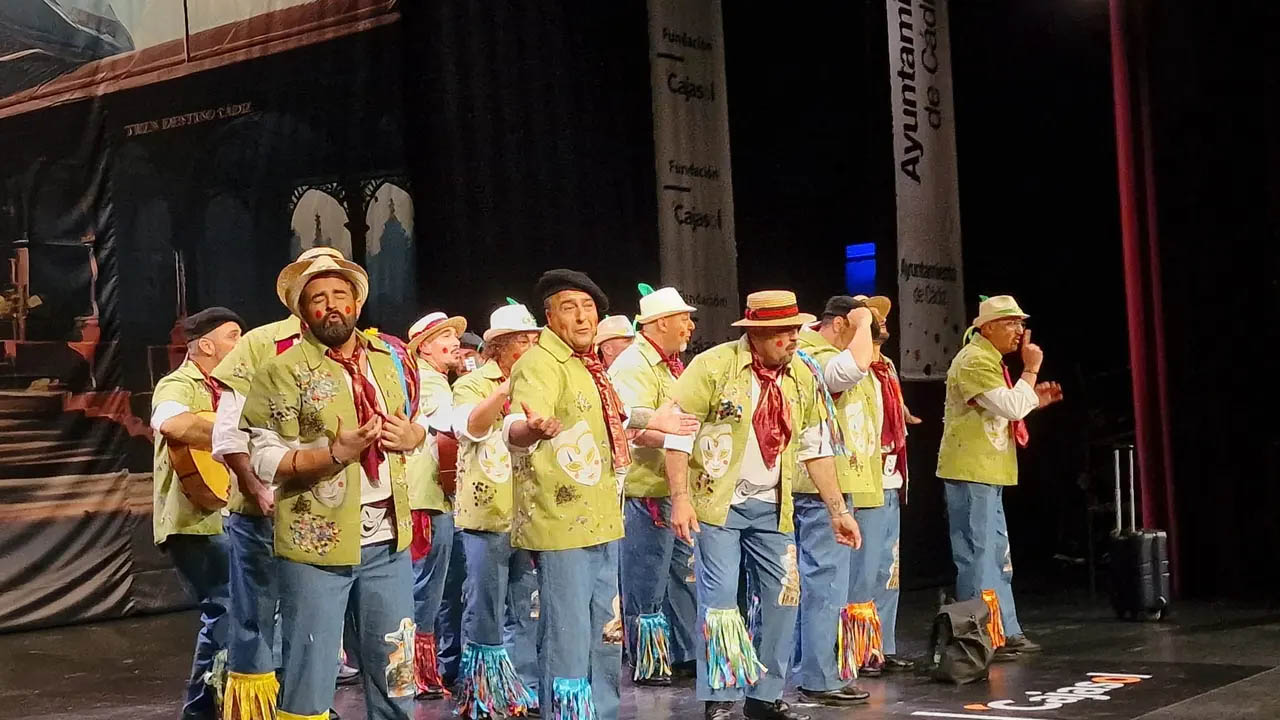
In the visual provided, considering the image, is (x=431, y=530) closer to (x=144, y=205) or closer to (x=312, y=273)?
(x=312, y=273)

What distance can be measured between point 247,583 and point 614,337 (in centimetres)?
243

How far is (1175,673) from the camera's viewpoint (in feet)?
21.1

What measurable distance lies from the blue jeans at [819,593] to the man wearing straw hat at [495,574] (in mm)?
1017

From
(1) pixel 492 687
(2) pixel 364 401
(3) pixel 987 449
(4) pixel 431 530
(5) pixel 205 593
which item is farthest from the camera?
(3) pixel 987 449

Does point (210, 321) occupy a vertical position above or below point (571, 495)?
above

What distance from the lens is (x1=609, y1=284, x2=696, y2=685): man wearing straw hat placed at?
629 cm

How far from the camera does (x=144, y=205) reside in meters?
9.25

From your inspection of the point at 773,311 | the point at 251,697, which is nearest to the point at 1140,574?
the point at 773,311

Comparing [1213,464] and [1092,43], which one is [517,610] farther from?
[1092,43]

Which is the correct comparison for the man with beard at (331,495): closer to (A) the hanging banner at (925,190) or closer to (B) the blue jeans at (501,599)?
(B) the blue jeans at (501,599)

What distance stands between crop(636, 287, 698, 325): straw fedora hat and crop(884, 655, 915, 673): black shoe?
1780mm

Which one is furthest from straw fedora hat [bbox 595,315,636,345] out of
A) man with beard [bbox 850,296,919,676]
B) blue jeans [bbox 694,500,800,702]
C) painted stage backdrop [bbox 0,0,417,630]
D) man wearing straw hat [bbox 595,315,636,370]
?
painted stage backdrop [bbox 0,0,417,630]

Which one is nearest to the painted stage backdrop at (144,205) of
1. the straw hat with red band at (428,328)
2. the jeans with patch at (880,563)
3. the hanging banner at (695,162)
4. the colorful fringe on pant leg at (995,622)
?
the hanging banner at (695,162)

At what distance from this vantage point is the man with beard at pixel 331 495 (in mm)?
3863
